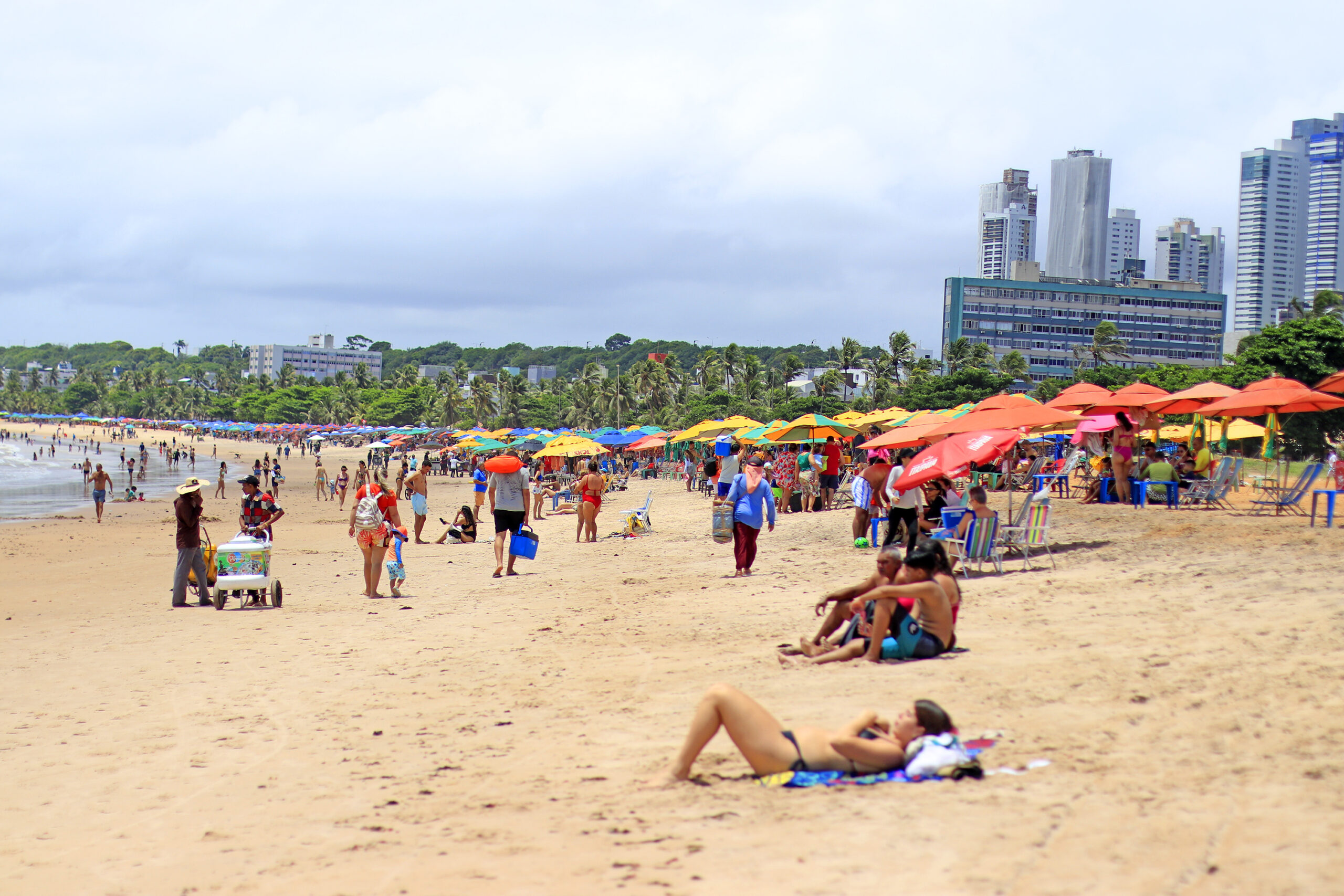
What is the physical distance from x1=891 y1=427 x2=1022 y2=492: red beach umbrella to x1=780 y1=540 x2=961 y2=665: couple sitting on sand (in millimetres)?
2895

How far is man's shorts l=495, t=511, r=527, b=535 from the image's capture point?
39.9ft

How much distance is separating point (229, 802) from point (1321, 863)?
4.31m

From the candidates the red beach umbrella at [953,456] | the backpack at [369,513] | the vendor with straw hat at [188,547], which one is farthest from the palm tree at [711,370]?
the red beach umbrella at [953,456]

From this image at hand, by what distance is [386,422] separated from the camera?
117 meters

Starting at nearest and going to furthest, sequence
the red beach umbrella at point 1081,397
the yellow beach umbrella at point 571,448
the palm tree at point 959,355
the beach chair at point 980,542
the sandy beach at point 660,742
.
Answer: the sandy beach at point 660,742 → the beach chair at point 980,542 → the red beach umbrella at point 1081,397 → the yellow beach umbrella at point 571,448 → the palm tree at point 959,355

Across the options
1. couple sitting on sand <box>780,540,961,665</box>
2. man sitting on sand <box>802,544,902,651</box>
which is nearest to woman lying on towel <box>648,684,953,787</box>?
couple sitting on sand <box>780,540,961,665</box>

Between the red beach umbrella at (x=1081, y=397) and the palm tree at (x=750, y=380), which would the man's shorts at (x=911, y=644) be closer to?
the red beach umbrella at (x=1081, y=397)

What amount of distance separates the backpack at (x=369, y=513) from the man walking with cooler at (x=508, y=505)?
153 centimetres

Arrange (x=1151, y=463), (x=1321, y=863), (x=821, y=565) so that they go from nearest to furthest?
(x=1321, y=863)
(x=821, y=565)
(x=1151, y=463)

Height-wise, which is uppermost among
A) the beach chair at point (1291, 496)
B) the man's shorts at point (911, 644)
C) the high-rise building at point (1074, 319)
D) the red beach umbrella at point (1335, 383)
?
the high-rise building at point (1074, 319)

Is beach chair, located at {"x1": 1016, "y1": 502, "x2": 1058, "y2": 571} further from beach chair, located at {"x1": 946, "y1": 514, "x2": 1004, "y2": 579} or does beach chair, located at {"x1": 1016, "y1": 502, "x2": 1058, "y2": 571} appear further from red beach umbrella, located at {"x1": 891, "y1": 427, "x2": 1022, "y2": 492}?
red beach umbrella, located at {"x1": 891, "y1": 427, "x2": 1022, "y2": 492}

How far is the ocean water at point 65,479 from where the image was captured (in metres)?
31.6

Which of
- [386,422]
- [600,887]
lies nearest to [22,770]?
[600,887]

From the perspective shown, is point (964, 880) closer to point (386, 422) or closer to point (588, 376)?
point (588, 376)
